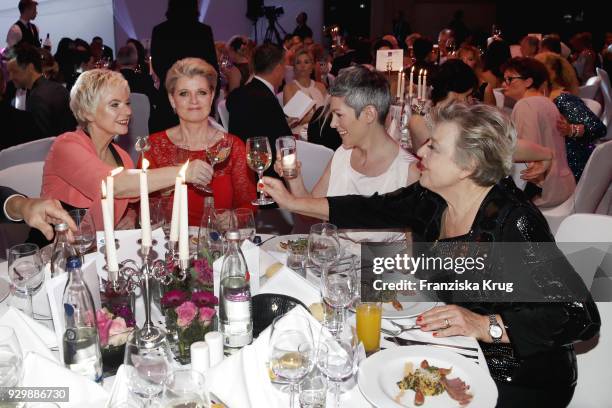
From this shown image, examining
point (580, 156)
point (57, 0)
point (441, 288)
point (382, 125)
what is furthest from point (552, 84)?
point (57, 0)

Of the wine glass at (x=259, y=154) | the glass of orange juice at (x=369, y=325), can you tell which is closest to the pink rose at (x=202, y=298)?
the glass of orange juice at (x=369, y=325)

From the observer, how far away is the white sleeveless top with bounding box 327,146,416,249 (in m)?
2.86

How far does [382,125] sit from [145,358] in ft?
6.67

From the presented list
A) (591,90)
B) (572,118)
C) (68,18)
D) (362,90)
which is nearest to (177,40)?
(362,90)

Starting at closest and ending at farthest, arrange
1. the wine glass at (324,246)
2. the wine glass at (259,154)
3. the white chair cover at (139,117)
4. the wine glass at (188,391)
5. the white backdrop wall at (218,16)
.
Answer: the wine glass at (188,391), the wine glass at (324,246), the wine glass at (259,154), the white chair cover at (139,117), the white backdrop wall at (218,16)

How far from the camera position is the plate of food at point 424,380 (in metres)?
1.46

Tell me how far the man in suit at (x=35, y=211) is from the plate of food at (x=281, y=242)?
782mm

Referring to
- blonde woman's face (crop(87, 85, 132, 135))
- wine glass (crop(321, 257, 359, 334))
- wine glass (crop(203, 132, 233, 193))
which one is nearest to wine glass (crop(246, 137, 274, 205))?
wine glass (crop(203, 132, 233, 193))

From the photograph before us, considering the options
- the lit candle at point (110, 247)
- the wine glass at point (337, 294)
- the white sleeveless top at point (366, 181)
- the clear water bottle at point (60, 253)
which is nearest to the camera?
the lit candle at point (110, 247)

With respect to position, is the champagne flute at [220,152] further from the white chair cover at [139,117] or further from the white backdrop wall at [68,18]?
the white backdrop wall at [68,18]

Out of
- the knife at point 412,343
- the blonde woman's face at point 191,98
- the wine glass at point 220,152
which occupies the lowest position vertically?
the knife at point 412,343

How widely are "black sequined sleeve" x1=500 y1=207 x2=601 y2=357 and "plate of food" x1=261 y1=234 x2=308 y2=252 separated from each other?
85cm

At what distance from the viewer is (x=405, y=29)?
46.2 ft

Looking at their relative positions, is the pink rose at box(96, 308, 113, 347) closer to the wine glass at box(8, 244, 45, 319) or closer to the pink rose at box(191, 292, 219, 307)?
the pink rose at box(191, 292, 219, 307)
